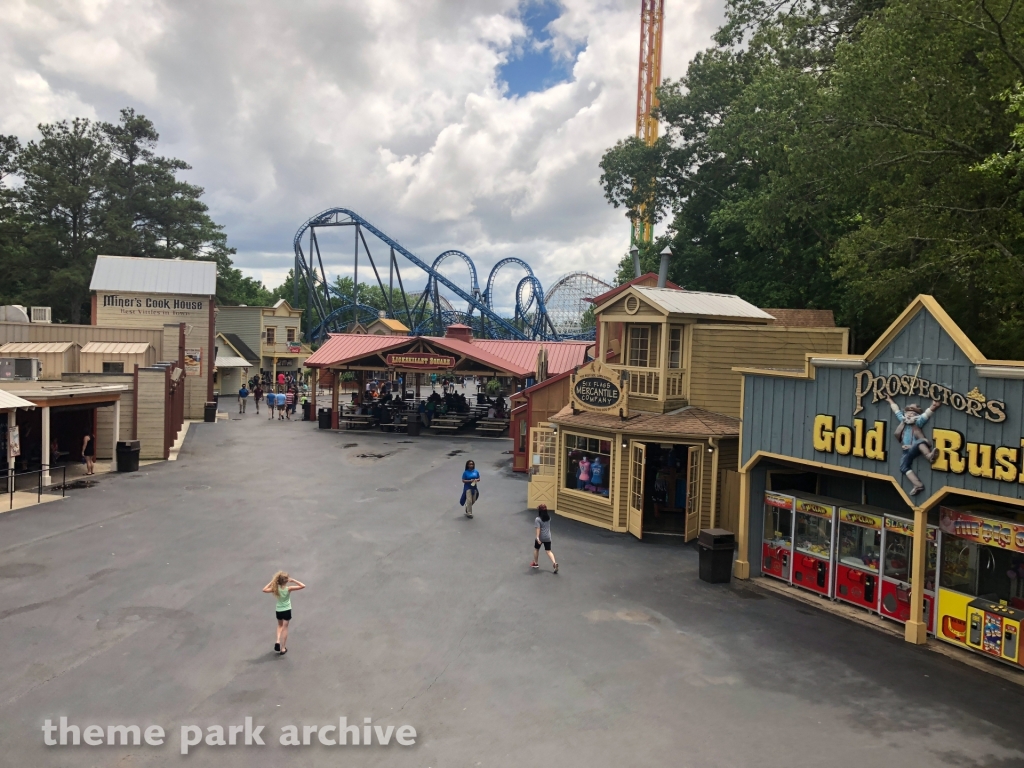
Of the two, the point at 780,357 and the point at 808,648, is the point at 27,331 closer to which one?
the point at 780,357

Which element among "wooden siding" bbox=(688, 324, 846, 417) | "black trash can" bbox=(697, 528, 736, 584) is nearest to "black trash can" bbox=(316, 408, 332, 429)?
"wooden siding" bbox=(688, 324, 846, 417)

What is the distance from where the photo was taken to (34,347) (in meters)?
28.6

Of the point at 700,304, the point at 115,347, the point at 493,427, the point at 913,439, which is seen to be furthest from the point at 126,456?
the point at 913,439

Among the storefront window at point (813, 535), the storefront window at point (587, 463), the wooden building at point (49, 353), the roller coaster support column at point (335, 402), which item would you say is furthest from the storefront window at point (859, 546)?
the wooden building at point (49, 353)

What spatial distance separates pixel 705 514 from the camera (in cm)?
1764

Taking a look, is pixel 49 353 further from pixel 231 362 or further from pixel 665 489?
pixel 665 489

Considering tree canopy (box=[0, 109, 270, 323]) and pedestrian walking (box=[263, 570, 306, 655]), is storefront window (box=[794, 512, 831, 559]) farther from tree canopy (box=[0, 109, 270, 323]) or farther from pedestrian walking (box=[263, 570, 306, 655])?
tree canopy (box=[0, 109, 270, 323])

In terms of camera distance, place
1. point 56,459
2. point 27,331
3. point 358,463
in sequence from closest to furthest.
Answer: point 56,459
point 358,463
point 27,331

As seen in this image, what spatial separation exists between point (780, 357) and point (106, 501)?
1759 cm

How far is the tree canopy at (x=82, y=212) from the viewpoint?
57.7 metres

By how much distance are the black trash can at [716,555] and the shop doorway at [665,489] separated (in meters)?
2.93

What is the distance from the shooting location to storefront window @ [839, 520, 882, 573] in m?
12.6

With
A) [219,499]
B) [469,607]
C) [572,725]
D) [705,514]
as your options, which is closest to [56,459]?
[219,499]

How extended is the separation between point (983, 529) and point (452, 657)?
7787 millimetres
